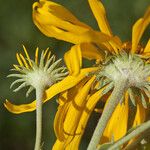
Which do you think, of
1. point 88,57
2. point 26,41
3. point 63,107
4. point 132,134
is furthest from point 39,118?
point 26,41

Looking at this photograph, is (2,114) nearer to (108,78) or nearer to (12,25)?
(12,25)

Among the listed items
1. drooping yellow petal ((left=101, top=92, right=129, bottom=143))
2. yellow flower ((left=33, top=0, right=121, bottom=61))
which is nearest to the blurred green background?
drooping yellow petal ((left=101, top=92, right=129, bottom=143))

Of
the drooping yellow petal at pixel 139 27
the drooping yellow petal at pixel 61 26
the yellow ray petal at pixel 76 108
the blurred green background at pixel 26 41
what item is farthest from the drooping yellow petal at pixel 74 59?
the blurred green background at pixel 26 41

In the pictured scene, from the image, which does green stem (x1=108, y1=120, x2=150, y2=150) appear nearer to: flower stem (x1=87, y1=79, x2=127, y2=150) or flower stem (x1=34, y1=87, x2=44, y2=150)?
flower stem (x1=87, y1=79, x2=127, y2=150)

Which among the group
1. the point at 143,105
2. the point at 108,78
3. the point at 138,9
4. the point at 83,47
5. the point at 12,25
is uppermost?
the point at 12,25

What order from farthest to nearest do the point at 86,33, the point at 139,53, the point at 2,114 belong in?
the point at 2,114
the point at 139,53
the point at 86,33

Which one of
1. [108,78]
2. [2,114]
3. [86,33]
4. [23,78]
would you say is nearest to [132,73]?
[108,78]

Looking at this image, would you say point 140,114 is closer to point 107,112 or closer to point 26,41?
point 107,112
